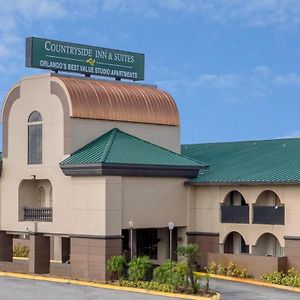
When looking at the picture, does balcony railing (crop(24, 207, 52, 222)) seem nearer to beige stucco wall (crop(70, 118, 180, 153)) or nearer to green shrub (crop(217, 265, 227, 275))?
beige stucco wall (crop(70, 118, 180, 153))

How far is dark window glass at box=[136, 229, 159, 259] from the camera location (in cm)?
4900

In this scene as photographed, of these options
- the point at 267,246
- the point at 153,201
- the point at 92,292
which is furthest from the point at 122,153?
the point at 267,246

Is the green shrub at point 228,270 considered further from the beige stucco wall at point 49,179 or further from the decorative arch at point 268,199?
the beige stucco wall at point 49,179

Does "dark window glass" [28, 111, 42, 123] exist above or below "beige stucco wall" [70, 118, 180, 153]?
above

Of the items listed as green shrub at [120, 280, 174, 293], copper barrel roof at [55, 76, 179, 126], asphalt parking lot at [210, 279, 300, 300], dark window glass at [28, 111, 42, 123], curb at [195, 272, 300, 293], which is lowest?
asphalt parking lot at [210, 279, 300, 300]

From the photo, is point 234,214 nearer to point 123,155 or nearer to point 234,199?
point 234,199

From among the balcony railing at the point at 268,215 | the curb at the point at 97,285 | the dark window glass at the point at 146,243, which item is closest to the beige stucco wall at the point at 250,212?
the balcony railing at the point at 268,215

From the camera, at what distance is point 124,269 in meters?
40.1

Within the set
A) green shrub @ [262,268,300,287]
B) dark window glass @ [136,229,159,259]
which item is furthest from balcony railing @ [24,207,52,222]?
green shrub @ [262,268,300,287]

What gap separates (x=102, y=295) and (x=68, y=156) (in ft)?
32.3

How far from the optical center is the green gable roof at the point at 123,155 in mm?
41531

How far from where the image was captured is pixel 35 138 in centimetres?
4562

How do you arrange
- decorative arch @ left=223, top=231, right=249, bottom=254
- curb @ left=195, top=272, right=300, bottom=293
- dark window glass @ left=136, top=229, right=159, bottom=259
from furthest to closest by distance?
dark window glass @ left=136, top=229, right=159, bottom=259
decorative arch @ left=223, top=231, right=249, bottom=254
curb @ left=195, top=272, right=300, bottom=293

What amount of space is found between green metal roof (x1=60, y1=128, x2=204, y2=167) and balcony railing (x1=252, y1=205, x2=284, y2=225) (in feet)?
14.6
